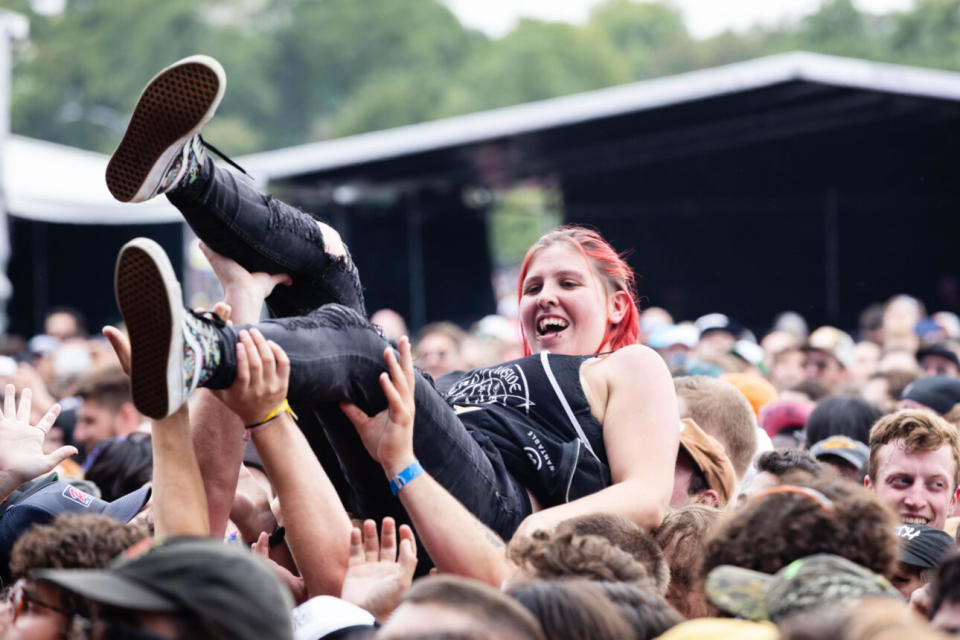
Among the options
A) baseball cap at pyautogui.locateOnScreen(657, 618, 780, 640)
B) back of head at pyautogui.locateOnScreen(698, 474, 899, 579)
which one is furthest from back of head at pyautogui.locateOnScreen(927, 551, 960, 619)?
baseball cap at pyautogui.locateOnScreen(657, 618, 780, 640)

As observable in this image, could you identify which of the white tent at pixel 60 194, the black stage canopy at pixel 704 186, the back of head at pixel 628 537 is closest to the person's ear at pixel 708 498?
the back of head at pixel 628 537

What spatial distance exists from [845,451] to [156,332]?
3.14 m

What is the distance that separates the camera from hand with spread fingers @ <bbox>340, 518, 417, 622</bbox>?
2.90 meters

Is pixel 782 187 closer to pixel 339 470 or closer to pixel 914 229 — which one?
pixel 914 229

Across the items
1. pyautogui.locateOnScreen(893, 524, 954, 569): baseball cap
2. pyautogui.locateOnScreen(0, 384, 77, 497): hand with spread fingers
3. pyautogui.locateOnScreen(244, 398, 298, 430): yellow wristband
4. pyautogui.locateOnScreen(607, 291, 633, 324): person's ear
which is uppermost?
pyautogui.locateOnScreen(607, 291, 633, 324): person's ear

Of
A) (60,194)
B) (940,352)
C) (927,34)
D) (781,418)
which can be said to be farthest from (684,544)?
(927,34)

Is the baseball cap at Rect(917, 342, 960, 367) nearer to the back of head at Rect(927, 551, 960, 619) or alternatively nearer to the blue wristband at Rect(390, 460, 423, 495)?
the blue wristband at Rect(390, 460, 423, 495)

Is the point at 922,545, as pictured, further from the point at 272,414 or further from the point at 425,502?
the point at 272,414

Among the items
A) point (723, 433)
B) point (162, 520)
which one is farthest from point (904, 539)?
point (162, 520)

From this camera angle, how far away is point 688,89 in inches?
486

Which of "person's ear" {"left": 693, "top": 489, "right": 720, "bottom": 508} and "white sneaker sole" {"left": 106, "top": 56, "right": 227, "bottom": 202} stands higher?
"white sneaker sole" {"left": 106, "top": 56, "right": 227, "bottom": 202}

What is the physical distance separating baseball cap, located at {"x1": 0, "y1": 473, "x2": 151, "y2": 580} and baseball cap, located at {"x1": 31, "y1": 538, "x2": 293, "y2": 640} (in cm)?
137

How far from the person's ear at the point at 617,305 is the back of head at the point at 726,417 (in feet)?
2.32

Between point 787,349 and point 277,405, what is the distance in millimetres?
6395
